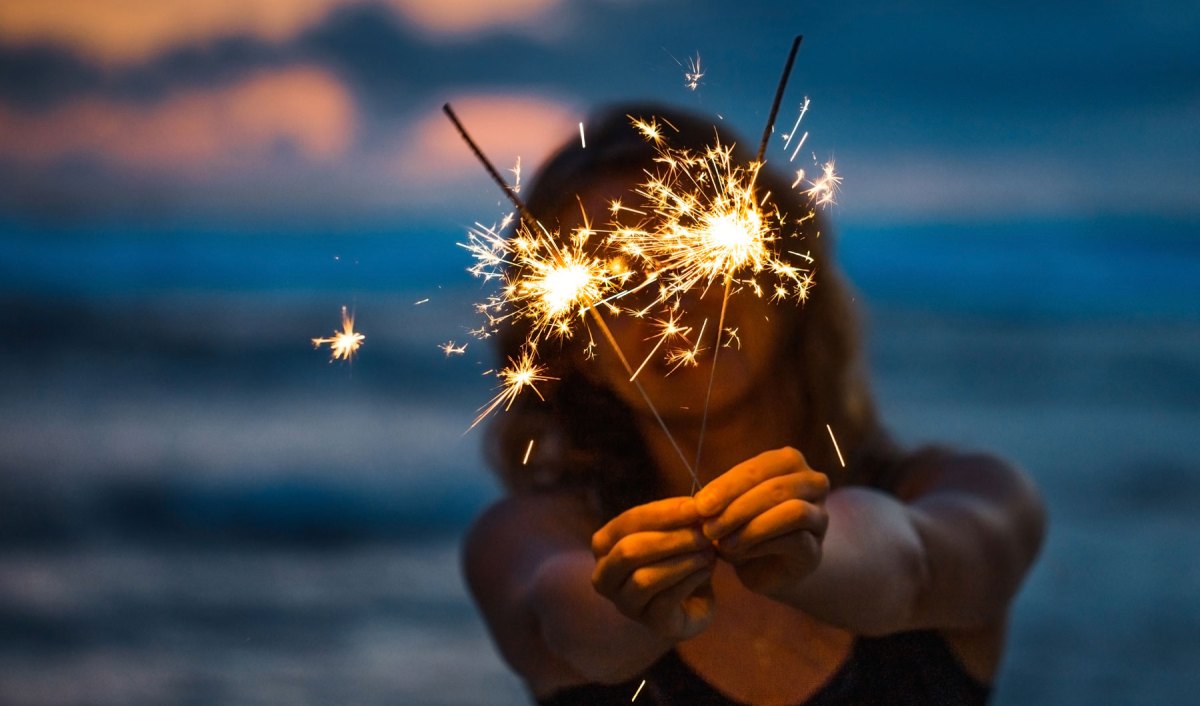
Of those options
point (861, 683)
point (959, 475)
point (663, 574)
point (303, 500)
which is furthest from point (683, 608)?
point (303, 500)

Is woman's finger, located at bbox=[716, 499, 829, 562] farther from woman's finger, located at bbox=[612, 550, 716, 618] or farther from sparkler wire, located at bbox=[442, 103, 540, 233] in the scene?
sparkler wire, located at bbox=[442, 103, 540, 233]

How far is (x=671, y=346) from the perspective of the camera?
2.81 ft

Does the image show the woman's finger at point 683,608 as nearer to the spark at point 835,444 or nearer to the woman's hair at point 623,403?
the woman's hair at point 623,403

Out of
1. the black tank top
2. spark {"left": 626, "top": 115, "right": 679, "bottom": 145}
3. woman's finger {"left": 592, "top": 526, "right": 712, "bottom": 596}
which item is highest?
spark {"left": 626, "top": 115, "right": 679, "bottom": 145}

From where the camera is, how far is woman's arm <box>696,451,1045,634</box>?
68 cm

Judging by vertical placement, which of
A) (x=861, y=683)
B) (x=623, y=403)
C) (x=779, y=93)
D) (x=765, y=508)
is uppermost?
(x=779, y=93)

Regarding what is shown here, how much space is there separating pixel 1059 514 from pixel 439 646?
1.57m

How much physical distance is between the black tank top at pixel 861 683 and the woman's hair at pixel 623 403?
0.14 meters

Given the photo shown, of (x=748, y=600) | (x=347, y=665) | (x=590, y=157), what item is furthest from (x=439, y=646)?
(x=590, y=157)

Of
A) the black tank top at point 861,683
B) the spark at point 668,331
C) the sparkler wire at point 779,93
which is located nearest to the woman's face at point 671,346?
the spark at point 668,331

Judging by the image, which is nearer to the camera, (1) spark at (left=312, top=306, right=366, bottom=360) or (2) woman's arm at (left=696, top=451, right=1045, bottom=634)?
(2) woman's arm at (left=696, top=451, right=1045, bottom=634)

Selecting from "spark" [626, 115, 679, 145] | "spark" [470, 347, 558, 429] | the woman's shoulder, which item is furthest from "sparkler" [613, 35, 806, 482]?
the woman's shoulder

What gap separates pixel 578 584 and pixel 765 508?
288 mm

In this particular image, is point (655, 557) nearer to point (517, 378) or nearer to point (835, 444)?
point (517, 378)
